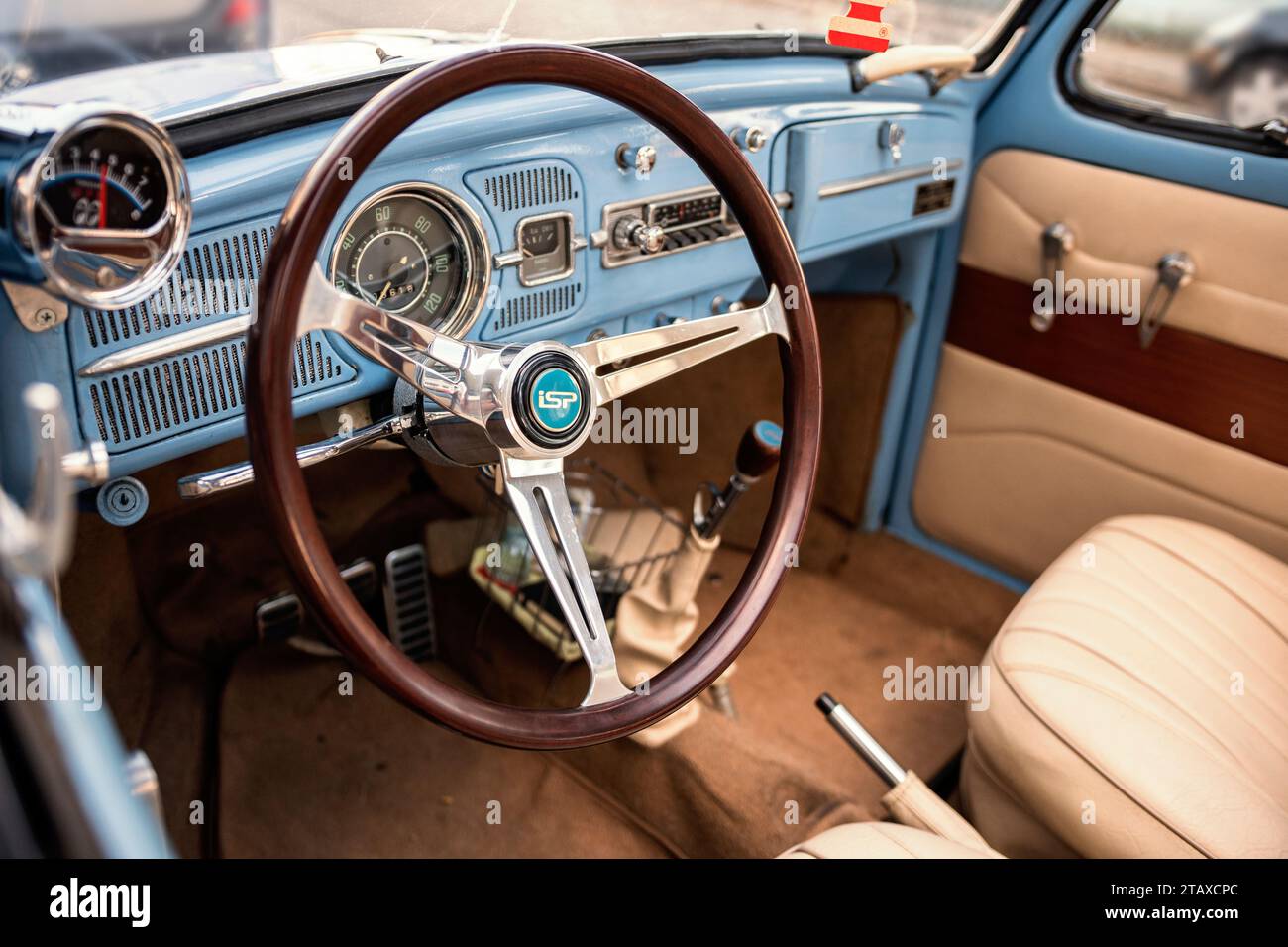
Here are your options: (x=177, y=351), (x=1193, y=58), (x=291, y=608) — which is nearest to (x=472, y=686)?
(x=291, y=608)

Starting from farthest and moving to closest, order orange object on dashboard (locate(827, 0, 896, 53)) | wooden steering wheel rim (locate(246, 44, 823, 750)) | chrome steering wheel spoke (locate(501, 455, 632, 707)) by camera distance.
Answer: orange object on dashboard (locate(827, 0, 896, 53))
chrome steering wheel spoke (locate(501, 455, 632, 707))
wooden steering wheel rim (locate(246, 44, 823, 750))

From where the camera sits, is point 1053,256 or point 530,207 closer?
point 530,207

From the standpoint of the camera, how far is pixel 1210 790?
3.99 feet

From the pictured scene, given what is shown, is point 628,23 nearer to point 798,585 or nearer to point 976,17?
point 976,17

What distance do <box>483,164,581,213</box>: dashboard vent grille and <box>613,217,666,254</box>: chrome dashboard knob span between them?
3.5 inches

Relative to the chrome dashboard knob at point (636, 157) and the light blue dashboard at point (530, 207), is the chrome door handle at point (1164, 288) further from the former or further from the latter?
the chrome dashboard knob at point (636, 157)

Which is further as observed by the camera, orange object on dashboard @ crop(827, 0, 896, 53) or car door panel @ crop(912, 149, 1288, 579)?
car door panel @ crop(912, 149, 1288, 579)

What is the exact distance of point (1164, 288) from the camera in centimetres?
184

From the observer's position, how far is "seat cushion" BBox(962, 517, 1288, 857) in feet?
3.99

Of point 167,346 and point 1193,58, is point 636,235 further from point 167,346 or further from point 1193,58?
point 1193,58

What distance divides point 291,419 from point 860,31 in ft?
3.87

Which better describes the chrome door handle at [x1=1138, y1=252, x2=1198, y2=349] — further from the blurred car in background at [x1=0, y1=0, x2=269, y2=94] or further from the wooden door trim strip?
the blurred car in background at [x1=0, y1=0, x2=269, y2=94]

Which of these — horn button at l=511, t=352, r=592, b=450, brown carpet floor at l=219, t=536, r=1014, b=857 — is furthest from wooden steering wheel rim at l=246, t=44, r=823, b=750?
brown carpet floor at l=219, t=536, r=1014, b=857

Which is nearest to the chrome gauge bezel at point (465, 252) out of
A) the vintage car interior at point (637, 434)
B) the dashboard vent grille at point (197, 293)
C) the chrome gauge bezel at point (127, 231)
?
the vintage car interior at point (637, 434)
